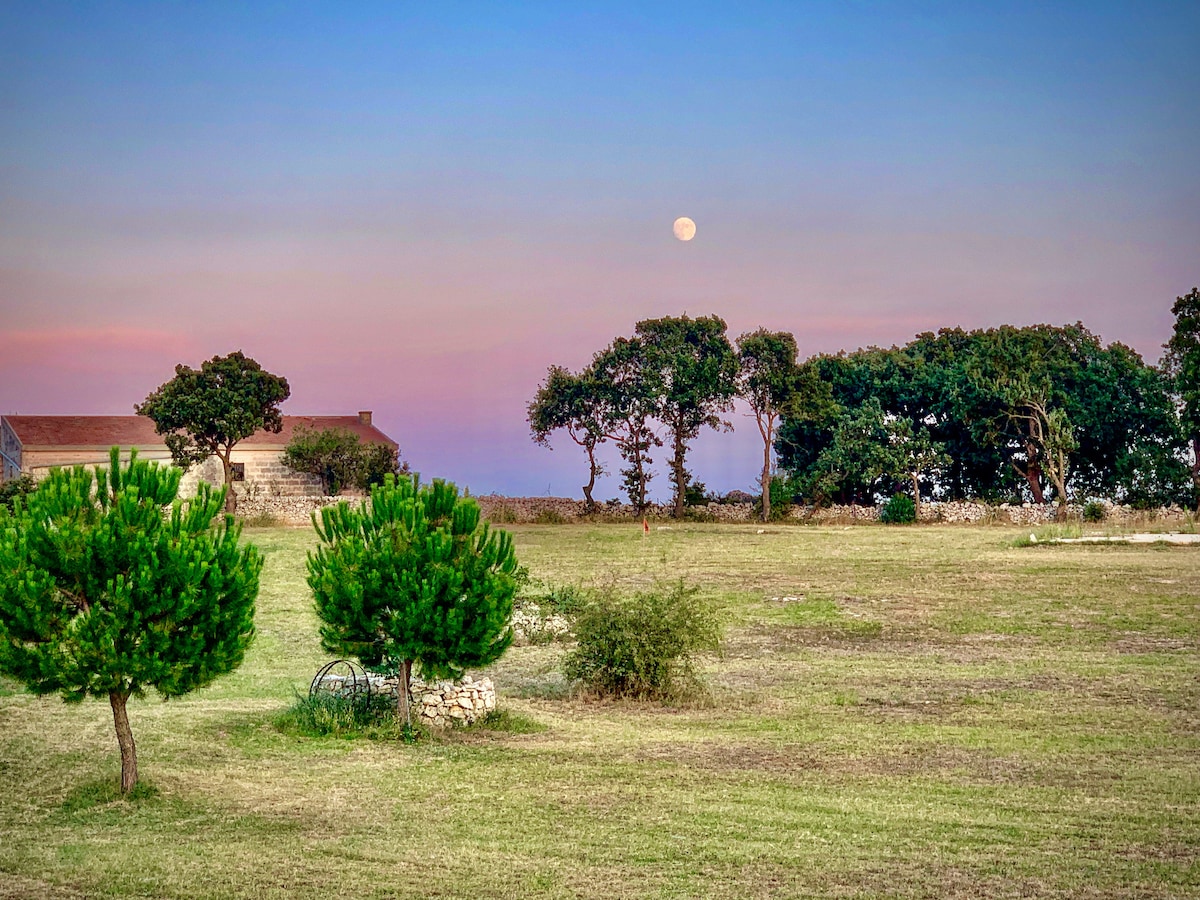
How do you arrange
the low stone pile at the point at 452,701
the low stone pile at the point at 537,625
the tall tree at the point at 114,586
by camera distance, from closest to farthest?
the tall tree at the point at 114,586, the low stone pile at the point at 452,701, the low stone pile at the point at 537,625

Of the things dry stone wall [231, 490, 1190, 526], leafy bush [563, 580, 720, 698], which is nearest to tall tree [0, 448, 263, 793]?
leafy bush [563, 580, 720, 698]

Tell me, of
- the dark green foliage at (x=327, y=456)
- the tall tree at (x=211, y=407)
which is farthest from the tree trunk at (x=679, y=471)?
the tall tree at (x=211, y=407)

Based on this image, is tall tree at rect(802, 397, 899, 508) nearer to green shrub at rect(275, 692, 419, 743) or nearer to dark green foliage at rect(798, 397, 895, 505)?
dark green foliage at rect(798, 397, 895, 505)

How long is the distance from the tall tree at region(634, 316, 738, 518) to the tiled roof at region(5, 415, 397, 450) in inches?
643

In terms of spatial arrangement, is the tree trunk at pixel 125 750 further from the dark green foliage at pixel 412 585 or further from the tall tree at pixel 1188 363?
the tall tree at pixel 1188 363

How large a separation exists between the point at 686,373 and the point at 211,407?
21.9 metres

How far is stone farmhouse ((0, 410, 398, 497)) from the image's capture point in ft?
183

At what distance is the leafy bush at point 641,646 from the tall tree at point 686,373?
1451 inches

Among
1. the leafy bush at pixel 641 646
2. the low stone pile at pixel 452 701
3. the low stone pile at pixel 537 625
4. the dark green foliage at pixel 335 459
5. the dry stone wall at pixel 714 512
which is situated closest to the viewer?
the low stone pile at pixel 452 701

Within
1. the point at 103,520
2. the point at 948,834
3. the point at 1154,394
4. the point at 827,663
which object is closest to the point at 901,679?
the point at 827,663

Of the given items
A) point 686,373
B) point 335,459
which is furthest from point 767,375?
point 335,459

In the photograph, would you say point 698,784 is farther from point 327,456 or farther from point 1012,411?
point 327,456

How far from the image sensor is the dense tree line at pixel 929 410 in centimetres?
5359

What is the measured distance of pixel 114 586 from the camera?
1132 centimetres
